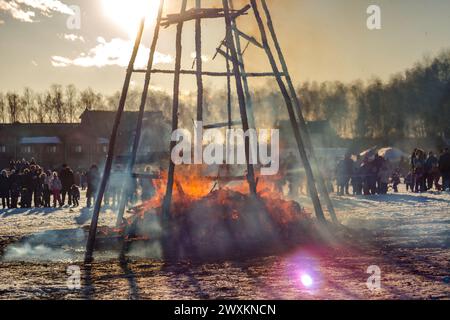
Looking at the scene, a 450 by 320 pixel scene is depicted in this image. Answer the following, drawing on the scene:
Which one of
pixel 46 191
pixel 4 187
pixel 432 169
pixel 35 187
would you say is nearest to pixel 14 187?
pixel 4 187

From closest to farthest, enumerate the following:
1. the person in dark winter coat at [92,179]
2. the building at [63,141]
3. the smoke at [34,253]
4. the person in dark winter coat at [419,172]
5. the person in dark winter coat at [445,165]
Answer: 1. the smoke at [34,253]
2. the person in dark winter coat at [92,179]
3. the person in dark winter coat at [445,165]
4. the person in dark winter coat at [419,172]
5. the building at [63,141]

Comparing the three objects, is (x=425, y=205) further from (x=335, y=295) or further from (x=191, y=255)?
(x=335, y=295)

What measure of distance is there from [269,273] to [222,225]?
303 cm

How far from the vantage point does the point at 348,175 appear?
27.7m

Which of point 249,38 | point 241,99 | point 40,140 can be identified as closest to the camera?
point 241,99

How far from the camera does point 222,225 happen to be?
1083 centimetres

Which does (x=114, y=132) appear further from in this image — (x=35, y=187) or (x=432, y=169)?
(x=432, y=169)

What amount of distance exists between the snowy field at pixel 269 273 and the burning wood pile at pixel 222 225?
0.90 m

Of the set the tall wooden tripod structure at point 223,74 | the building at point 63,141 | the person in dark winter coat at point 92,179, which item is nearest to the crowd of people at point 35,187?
the person in dark winter coat at point 92,179

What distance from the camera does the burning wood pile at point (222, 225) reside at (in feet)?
34.4

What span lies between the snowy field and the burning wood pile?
896mm

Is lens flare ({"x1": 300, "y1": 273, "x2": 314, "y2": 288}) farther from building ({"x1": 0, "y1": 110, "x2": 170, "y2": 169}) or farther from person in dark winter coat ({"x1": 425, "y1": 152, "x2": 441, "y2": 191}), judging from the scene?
building ({"x1": 0, "y1": 110, "x2": 170, "y2": 169})

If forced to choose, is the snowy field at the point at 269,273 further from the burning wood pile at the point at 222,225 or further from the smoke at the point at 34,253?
the burning wood pile at the point at 222,225

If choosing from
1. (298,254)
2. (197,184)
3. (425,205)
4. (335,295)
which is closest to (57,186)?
(197,184)
